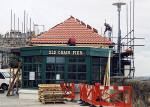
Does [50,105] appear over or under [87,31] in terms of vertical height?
under

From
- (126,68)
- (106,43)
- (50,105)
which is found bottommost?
(50,105)

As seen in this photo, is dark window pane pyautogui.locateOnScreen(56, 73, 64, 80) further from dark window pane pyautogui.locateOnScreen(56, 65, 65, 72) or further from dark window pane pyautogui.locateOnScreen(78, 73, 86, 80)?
dark window pane pyautogui.locateOnScreen(78, 73, 86, 80)

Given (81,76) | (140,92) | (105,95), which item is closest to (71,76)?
(81,76)

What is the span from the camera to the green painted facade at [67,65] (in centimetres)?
2503

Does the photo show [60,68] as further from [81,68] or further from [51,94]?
[51,94]

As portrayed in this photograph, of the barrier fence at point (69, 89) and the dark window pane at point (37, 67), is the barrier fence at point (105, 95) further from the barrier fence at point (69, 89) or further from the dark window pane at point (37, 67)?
the dark window pane at point (37, 67)

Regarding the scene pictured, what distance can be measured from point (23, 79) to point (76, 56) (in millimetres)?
4514

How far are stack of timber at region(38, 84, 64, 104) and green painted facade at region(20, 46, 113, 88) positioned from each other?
11.0 feet

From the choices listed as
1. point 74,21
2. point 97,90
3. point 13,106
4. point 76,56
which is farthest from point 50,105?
point 74,21

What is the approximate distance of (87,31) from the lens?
31.3 metres

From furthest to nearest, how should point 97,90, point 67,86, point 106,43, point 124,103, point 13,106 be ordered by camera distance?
1. point 106,43
2. point 67,86
3. point 13,106
4. point 97,90
5. point 124,103

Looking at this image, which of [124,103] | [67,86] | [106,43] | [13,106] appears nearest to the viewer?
[124,103]

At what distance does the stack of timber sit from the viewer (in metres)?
21.6

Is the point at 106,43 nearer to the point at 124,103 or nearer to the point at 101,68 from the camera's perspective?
the point at 101,68
